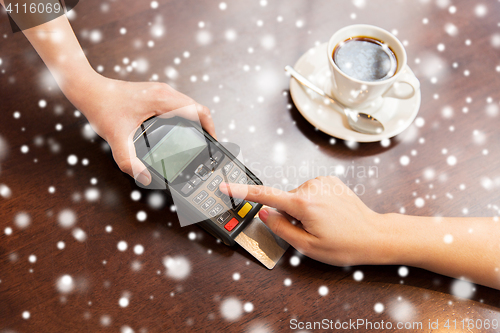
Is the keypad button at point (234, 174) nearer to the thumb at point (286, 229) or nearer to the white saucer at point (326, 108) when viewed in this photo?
the thumb at point (286, 229)

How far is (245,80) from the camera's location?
2.32ft

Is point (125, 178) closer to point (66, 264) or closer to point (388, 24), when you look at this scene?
point (66, 264)

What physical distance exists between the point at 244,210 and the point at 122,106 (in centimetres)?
30

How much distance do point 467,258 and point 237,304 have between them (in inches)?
15.4

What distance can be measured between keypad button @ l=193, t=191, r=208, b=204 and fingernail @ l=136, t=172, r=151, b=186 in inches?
3.5

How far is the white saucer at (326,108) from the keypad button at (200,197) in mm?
261

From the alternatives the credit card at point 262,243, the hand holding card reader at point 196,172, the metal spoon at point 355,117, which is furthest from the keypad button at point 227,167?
the metal spoon at point 355,117

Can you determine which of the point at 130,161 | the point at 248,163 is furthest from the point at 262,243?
the point at 130,161

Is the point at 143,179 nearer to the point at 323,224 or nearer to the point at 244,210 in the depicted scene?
the point at 244,210

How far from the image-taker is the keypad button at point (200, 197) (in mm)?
556

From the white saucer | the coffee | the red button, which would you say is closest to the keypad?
the red button

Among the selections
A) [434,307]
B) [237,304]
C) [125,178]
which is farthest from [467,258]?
[125,178]

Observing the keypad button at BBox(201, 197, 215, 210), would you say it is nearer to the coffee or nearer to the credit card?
the credit card

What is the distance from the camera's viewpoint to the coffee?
632 mm
